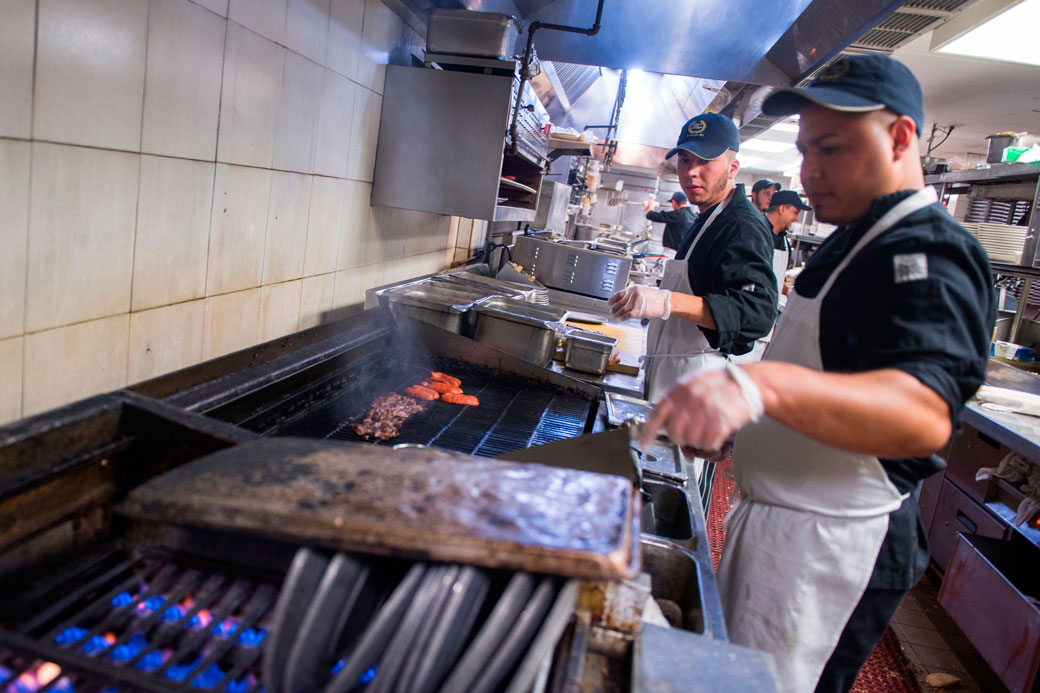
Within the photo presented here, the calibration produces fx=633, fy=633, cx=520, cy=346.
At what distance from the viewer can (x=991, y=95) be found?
7.70m

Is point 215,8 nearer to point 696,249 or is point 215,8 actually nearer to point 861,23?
point 696,249

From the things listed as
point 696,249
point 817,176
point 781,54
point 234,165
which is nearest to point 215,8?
point 234,165

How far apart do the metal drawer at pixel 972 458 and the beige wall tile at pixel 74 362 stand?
13.3ft

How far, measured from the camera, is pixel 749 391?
103cm

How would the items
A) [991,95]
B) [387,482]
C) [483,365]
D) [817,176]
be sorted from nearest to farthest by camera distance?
[387,482], [817,176], [483,365], [991,95]

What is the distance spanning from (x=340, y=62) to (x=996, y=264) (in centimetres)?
471

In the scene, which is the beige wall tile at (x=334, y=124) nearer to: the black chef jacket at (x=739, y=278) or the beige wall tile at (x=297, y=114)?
the beige wall tile at (x=297, y=114)

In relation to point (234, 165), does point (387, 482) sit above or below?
below

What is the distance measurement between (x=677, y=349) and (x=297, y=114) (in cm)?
198

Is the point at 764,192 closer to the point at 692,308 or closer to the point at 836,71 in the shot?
the point at 692,308

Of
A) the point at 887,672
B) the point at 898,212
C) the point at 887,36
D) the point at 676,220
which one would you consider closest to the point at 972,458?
the point at 887,672

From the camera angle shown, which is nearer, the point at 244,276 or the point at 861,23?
the point at 244,276

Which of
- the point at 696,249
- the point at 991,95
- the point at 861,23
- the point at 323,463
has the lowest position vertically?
the point at 323,463

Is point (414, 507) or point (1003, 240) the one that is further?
point (1003, 240)
